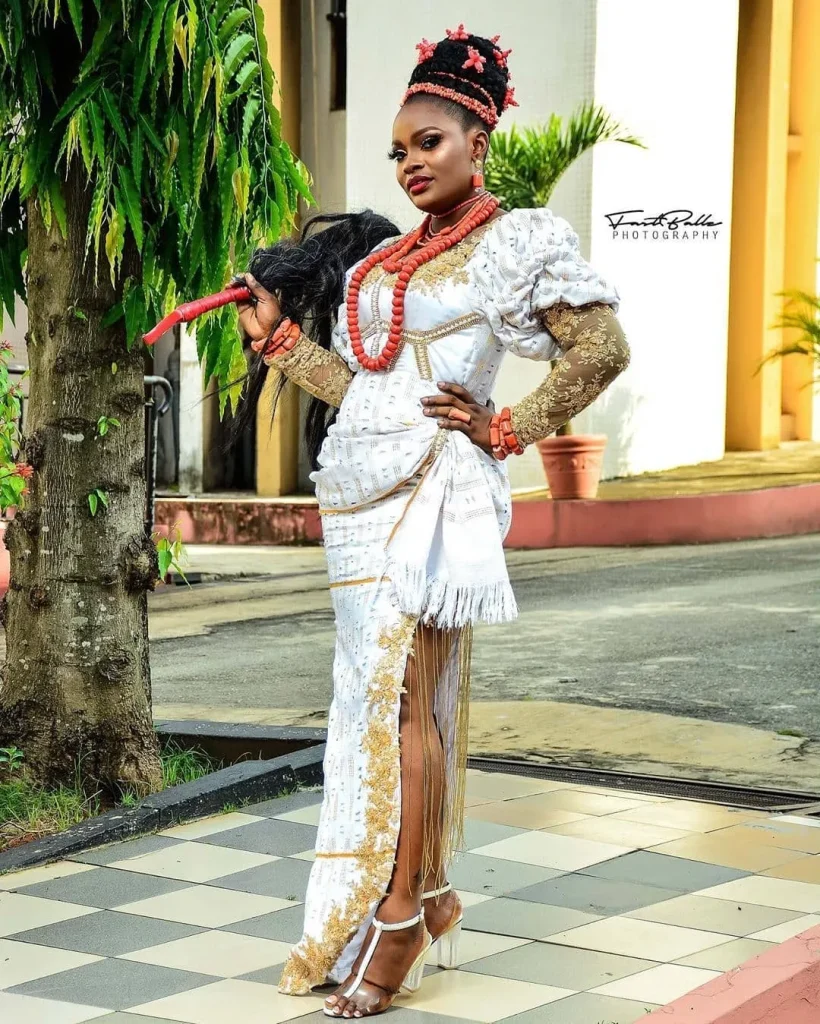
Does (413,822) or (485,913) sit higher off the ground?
(413,822)

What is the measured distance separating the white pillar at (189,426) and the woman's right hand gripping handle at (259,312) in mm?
12525

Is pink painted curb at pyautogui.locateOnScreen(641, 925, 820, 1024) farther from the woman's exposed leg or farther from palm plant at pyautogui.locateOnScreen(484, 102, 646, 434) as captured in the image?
palm plant at pyautogui.locateOnScreen(484, 102, 646, 434)

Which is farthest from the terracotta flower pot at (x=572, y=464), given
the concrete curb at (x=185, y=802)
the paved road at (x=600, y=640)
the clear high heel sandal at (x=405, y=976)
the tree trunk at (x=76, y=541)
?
the clear high heel sandal at (x=405, y=976)

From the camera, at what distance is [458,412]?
3.73m

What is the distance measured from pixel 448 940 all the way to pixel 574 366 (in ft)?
Result: 4.28

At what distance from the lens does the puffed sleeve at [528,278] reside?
370cm

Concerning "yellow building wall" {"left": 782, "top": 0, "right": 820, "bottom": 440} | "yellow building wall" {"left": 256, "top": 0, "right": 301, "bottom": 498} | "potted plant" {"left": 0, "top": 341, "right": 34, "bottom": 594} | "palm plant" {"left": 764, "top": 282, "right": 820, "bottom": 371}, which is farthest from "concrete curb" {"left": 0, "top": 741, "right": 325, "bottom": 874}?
"yellow building wall" {"left": 782, "top": 0, "right": 820, "bottom": 440}

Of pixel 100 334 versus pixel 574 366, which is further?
pixel 100 334

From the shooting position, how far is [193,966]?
3916mm

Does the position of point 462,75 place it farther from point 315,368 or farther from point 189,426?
point 189,426

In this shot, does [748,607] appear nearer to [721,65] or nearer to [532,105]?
[532,105]

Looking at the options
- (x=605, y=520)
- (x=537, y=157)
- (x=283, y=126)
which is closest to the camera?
(x=605, y=520)

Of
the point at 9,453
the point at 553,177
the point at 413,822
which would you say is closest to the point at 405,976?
the point at 413,822

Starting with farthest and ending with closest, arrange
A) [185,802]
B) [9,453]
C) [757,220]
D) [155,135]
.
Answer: [757,220] → [9,453] → [185,802] → [155,135]
